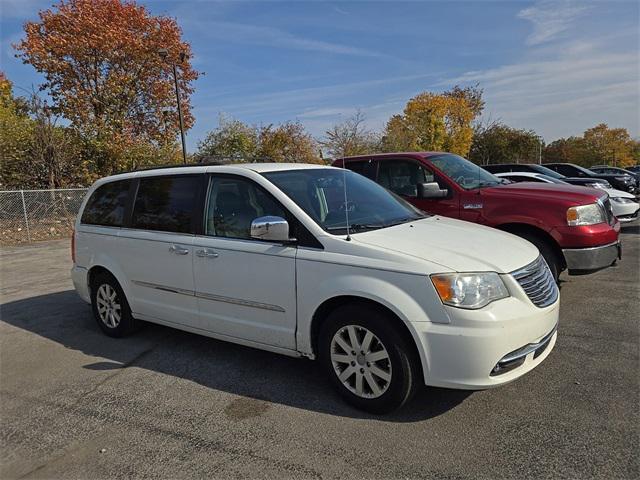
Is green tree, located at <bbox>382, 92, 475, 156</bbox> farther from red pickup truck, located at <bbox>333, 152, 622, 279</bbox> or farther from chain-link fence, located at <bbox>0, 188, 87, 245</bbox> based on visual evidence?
red pickup truck, located at <bbox>333, 152, 622, 279</bbox>

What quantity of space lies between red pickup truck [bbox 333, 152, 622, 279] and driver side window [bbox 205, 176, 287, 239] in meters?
2.86

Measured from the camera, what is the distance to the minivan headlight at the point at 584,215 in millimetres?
5344

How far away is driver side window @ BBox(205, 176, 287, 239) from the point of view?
3.87 meters

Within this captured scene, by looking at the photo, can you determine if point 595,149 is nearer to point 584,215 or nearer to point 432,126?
point 432,126

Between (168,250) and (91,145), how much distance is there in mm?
17578

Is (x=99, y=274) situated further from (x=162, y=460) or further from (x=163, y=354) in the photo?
(x=162, y=460)

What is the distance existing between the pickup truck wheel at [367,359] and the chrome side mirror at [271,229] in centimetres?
69

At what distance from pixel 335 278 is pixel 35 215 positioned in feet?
50.4

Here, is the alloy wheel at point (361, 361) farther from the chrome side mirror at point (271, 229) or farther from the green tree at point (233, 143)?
the green tree at point (233, 143)

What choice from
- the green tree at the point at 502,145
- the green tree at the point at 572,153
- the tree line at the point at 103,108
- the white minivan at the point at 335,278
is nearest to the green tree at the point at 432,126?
the green tree at the point at 502,145

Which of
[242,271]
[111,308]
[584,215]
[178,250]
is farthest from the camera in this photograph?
[584,215]

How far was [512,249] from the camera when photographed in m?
3.57

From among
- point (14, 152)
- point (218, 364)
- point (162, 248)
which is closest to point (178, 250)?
point (162, 248)

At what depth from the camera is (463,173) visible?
662 centimetres
